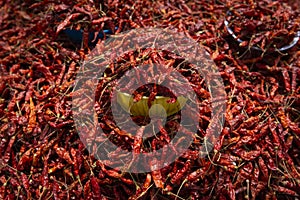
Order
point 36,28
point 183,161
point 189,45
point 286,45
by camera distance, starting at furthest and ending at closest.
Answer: point 36,28 → point 286,45 → point 189,45 → point 183,161

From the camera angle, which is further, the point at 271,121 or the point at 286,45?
the point at 286,45

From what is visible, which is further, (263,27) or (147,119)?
(263,27)

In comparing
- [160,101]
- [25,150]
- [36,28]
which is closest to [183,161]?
[160,101]

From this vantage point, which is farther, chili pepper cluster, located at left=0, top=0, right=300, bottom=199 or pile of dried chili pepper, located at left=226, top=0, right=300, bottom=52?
pile of dried chili pepper, located at left=226, top=0, right=300, bottom=52

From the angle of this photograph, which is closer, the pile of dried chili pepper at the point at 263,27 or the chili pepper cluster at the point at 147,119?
the chili pepper cluster at the point at 147,119

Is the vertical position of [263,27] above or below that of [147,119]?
above

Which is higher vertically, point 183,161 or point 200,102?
point 200,102

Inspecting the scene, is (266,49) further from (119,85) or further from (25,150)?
(25,150)

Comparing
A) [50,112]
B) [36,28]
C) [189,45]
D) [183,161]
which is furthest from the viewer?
[36,28]
